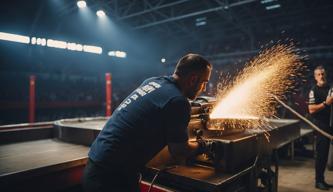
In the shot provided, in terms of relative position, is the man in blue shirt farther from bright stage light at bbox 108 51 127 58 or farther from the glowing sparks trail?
bright stage light at bbox 108 51 127 58

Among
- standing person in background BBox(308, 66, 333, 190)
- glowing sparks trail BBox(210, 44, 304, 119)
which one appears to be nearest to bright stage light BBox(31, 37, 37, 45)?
glowing sparks trail BBox(210, 44, 304, 119)

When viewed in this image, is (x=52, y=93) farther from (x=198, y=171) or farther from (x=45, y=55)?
(x=198, y=171)

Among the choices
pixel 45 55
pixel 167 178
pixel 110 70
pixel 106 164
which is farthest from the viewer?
pixel 110 70

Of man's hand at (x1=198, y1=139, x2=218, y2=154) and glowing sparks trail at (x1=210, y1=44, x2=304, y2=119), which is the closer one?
man's hand at (x1=198, y1=139, x2=218, y2=154)

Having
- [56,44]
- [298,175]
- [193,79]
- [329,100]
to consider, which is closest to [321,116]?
[329,100]

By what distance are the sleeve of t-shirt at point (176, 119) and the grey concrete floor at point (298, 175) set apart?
267 cm

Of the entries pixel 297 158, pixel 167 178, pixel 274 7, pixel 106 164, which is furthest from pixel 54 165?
pixel 274 7

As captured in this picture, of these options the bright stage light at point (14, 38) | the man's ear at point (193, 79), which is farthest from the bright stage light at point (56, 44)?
the man's ear at point (193, 79)

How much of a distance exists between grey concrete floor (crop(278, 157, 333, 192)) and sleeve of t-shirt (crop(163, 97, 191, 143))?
2668 mm

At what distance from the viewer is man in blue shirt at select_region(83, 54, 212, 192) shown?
56.0 inches

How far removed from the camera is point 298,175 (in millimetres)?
3961

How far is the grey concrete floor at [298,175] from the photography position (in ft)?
11.3

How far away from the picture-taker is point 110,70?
1382 cm

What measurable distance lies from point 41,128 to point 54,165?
1360 millimetres
